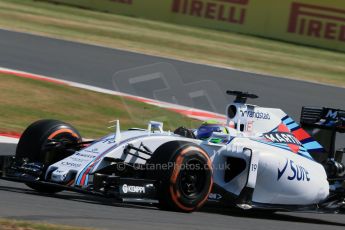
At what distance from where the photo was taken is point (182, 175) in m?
7.69

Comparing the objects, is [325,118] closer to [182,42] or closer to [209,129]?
[209,129]

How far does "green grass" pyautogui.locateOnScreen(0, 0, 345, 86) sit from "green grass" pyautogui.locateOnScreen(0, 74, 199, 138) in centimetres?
633

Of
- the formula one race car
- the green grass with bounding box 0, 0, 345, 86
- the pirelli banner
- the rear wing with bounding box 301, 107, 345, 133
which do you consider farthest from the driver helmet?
the pirelli banner

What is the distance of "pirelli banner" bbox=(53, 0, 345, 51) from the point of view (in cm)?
2411

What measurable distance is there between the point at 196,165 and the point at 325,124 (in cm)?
238

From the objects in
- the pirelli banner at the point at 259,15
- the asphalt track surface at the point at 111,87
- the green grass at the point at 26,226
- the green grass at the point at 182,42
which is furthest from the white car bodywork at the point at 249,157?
the pirelli banner at the point at 259,15

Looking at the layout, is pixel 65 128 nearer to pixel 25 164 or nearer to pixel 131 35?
pixel 25 164

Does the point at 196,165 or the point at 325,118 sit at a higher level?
the point at 325,118

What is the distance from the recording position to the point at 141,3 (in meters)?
26.9

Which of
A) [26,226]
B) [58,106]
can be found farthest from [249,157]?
[58,106]

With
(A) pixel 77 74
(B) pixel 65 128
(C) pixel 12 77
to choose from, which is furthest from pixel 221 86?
(B) pixel 65 128

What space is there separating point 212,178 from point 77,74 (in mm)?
9802

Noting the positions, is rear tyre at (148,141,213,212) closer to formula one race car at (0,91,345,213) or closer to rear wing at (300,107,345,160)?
formula one race car at (0,91,345,213)

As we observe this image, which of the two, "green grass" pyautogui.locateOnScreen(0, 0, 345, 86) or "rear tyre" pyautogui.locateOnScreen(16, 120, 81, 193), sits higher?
"green grass" pyautogui.locateOnScreen(0, 0, 345, 86)
